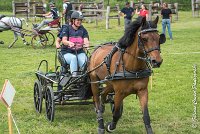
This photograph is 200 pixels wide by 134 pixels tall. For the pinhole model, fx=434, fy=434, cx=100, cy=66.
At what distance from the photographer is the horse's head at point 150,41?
230 inches

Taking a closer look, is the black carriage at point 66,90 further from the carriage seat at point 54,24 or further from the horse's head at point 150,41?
the carriage seat at point 54,24

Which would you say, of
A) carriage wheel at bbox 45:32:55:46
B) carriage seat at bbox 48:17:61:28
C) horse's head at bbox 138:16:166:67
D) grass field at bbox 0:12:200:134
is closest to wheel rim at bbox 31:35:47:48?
carriage wheel at bbox 45:32:55:46

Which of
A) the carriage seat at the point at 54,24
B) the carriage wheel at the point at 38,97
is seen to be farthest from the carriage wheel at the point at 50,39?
the carriage wheel at the point at 38,97

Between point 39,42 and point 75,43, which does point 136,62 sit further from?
point 39,42

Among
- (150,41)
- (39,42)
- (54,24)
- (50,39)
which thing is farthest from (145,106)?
(50,39)

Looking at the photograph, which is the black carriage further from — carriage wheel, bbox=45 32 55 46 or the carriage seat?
carriage wheel, bbox=45 32 55 46

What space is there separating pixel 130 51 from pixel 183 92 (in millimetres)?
4276

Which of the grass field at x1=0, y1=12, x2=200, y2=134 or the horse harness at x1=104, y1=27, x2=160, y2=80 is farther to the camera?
the grass field at x1=0, y1=12, x2=200, y2=134

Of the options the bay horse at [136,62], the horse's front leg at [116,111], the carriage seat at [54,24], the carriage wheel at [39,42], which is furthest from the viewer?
the carriage wheel at [39,42]

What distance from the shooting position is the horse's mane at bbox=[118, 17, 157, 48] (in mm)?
6177

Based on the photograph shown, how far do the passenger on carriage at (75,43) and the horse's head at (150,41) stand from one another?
220 cm

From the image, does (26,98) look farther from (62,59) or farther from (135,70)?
(135,70)

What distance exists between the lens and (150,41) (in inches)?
237

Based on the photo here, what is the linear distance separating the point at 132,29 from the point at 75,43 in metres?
2.21
